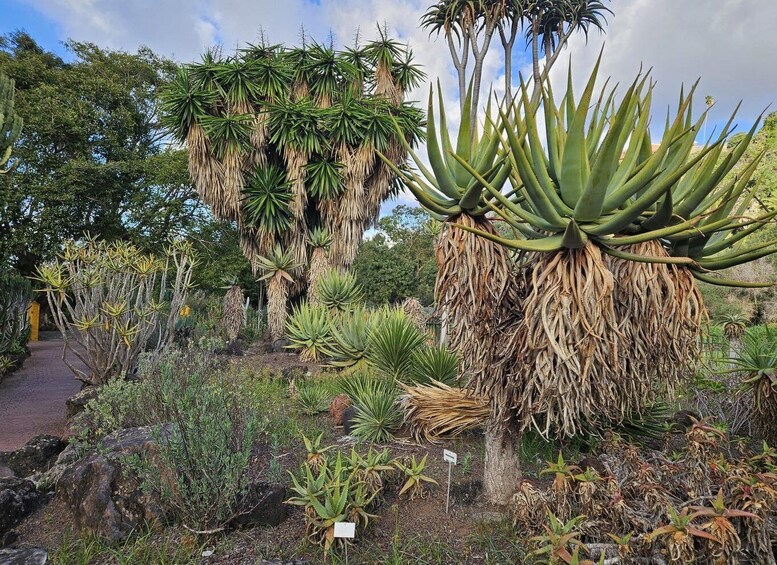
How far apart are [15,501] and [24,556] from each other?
0.93 m

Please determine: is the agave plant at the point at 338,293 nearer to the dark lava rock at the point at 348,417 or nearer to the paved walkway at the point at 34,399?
the paved walkway at the point at 34,399

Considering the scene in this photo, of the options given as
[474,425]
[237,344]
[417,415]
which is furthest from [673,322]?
[237,344]

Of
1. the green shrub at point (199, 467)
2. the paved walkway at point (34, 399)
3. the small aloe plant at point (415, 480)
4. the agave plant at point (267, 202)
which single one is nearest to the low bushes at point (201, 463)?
the green shrub at point (199, 467)

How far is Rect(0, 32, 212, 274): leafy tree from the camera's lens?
18656mm

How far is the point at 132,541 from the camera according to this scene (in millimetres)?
3525

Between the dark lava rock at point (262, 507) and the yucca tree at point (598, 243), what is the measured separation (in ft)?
5.60

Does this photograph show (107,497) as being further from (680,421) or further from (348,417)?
(680,421)

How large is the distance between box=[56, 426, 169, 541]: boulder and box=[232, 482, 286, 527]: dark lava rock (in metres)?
0.60

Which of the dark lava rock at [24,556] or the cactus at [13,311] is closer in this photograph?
the dark lava rock at [24,556]

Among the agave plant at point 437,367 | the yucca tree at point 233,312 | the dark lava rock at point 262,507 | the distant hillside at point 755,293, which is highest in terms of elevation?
the distant hillside at point 755,293

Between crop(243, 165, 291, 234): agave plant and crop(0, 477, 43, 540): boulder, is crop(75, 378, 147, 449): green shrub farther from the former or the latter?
crop(243, 165, 291, 234): agave plant

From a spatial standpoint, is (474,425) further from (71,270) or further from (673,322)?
(71,270)

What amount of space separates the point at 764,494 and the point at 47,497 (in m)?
5.07

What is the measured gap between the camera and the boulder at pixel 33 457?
5.01 m
